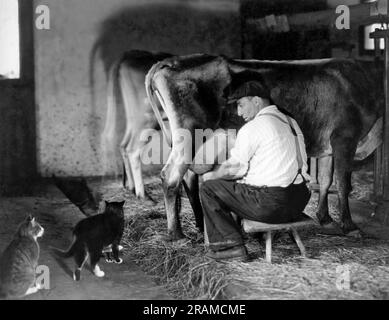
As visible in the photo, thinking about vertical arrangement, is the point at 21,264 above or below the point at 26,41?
below

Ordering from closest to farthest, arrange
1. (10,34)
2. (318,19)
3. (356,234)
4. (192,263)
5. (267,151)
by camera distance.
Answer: (267,151), (192,263), (356,234), (10,34), (318,19)

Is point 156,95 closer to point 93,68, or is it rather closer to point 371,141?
point 93,68

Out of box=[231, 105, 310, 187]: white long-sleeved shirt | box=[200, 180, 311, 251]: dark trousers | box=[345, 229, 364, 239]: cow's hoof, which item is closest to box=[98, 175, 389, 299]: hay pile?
box=[345, 229, 364, 239]: cow's hoof

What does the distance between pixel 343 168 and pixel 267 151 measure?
1776 mm

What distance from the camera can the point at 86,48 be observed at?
721cm

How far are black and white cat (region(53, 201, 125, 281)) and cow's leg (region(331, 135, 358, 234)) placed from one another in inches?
95.6

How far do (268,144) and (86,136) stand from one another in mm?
2726

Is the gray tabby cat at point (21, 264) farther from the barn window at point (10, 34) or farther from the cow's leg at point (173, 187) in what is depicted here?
the barn window at point (10, 34)

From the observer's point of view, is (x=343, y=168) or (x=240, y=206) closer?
(x=240, y=206)

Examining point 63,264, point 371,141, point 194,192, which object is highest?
point 371,141

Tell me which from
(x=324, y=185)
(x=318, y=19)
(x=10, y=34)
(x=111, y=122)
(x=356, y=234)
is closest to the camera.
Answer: (x=356, y=234)

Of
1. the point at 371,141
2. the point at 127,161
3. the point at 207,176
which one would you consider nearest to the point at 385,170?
the point at 371,141

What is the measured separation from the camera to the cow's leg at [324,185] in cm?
696

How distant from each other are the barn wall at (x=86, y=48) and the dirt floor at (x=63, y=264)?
0.46 metres
